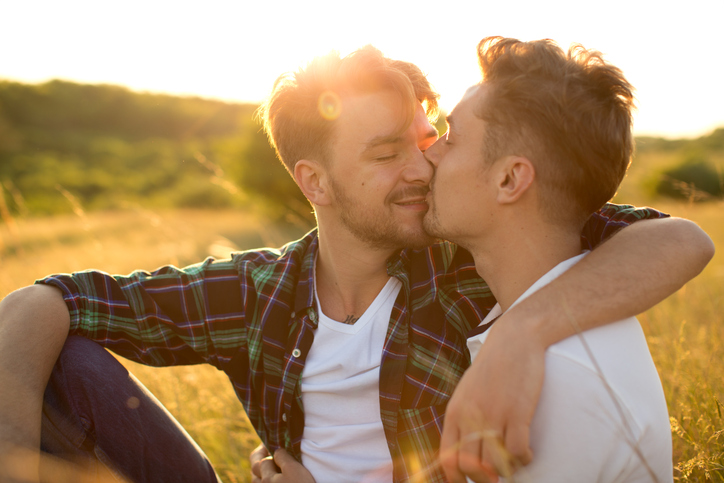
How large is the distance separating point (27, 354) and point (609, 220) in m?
2.22

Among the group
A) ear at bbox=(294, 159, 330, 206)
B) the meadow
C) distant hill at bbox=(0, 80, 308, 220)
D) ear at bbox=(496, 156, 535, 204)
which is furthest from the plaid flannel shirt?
distant hill at bbox=(0, 80, 308, 220)

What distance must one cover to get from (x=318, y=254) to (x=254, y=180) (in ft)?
37.5

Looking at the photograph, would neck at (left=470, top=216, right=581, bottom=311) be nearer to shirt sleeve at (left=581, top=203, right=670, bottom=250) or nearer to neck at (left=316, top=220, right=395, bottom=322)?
shirt sleeve at (left=581, top=203, right=670, bottom=250)

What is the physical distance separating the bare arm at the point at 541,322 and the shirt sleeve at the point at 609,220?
0.71ft

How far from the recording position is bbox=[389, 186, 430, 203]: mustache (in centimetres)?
215

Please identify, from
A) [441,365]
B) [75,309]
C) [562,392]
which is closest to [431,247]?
[441,365]

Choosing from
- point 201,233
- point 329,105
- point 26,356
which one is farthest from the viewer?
point 201,233

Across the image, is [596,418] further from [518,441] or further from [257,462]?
[257,462]

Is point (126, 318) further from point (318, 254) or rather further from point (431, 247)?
point (431, 247)

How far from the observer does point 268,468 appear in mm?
2047

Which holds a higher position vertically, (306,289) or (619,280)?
(619,280)

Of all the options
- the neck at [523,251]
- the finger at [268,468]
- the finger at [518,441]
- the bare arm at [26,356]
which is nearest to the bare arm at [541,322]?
the finger at [518,441]

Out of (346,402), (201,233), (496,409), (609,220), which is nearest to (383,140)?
(609,220)

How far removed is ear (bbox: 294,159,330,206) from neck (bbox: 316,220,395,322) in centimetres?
19
